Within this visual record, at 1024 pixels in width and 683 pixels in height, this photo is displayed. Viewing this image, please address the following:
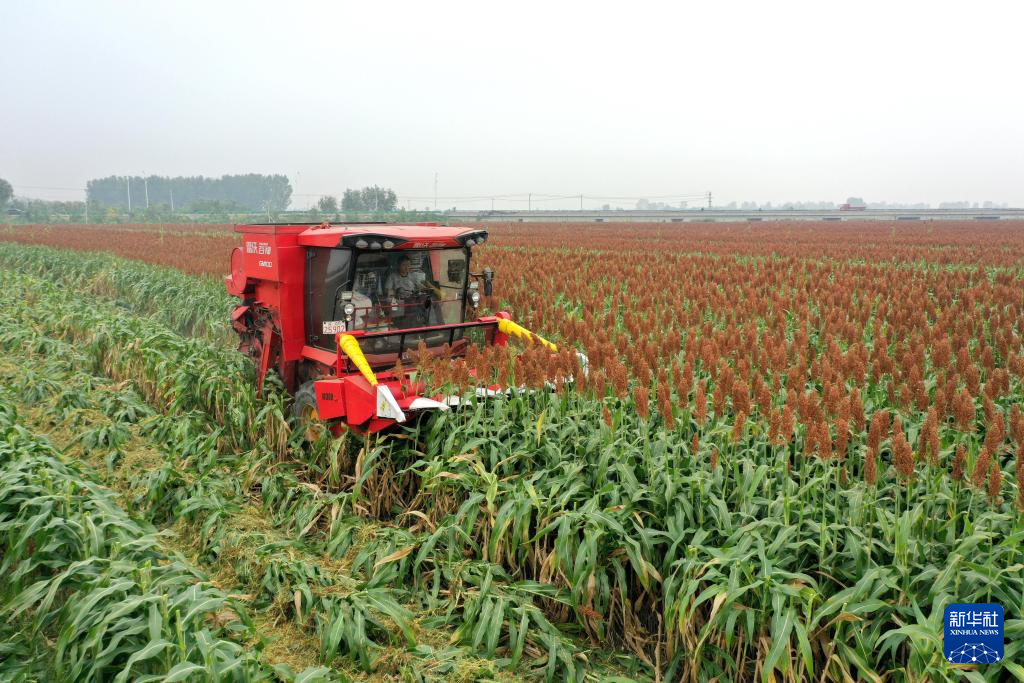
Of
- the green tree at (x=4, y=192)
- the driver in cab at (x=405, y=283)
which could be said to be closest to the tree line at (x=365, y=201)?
the green tree at (x=4, y=192)

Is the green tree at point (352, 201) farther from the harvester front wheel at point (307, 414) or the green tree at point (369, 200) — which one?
the harvester front wheel at point (307, 414)

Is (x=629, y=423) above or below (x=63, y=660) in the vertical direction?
above

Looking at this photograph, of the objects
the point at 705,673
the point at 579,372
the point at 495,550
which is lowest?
the point at 705,673

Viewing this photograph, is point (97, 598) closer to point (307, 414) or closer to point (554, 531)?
point (554, 531)

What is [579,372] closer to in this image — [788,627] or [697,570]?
[697,570]

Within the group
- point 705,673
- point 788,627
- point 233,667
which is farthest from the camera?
point 705,673

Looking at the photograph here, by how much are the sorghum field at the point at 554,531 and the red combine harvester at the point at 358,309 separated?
43cm

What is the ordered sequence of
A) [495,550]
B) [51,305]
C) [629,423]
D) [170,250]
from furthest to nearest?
1. [170,250]
2. [51,305]
3. [629,423]
4. [495,550]

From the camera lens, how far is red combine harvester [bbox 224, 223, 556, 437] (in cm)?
594

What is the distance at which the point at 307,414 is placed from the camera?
6.60m

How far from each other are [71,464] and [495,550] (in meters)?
3.54

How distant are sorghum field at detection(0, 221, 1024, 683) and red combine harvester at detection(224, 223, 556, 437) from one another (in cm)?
43

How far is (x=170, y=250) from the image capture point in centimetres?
2019

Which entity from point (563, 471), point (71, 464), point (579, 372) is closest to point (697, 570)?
point (563, 471)
